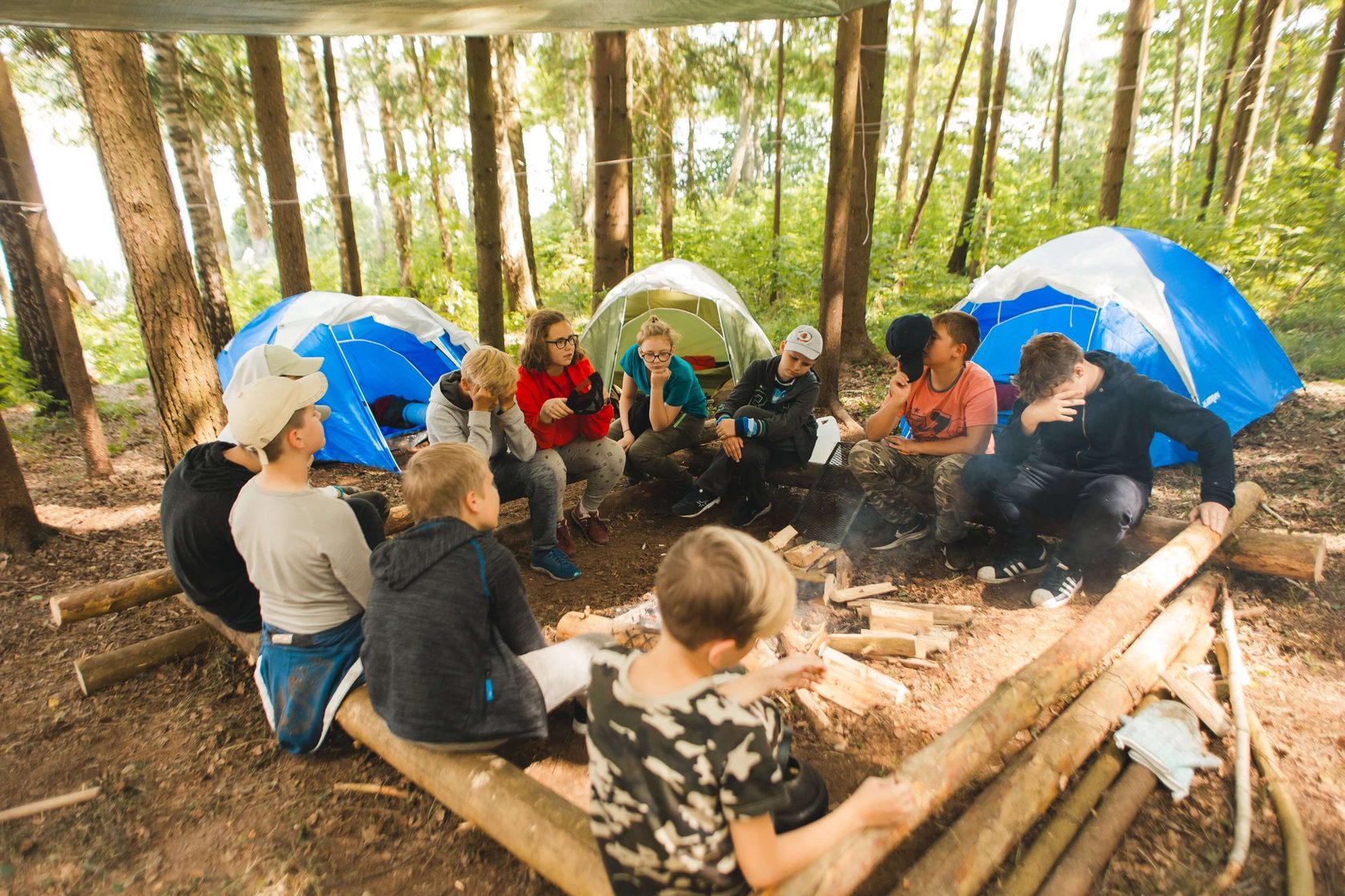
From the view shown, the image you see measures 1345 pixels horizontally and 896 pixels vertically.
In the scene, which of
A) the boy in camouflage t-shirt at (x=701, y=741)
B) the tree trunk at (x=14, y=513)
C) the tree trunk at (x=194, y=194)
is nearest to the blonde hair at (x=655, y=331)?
the boy in camouflage t-shirt at (x=701, y=741)

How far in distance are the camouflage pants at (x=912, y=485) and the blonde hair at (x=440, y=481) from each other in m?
2.72

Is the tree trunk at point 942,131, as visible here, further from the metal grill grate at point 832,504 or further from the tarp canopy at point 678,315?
the metal grill grate at point 832,504

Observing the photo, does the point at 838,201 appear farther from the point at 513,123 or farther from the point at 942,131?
the point at 513,123

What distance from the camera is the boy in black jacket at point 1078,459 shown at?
10.9 ft

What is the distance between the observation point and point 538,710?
7.49 feet

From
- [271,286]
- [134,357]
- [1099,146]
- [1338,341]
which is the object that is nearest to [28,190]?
[134,357]

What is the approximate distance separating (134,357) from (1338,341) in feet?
53.2

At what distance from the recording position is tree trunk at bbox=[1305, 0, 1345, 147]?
29.3 feet

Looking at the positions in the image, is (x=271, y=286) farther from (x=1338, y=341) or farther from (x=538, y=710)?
(x=1338, y=341)

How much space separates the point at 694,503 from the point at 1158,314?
147 inches

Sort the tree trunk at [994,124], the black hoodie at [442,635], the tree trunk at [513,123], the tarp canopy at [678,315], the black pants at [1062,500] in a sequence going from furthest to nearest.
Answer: the tree trunk at [513,123] → the tree trunk at [994,124] → the tarp canopy at [678,315] → the black pants at [1062,500] → the black hoodie at [442,635]

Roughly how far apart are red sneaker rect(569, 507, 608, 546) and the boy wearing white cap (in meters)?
2.06

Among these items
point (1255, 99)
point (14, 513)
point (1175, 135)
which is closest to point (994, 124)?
point (1255, 99)

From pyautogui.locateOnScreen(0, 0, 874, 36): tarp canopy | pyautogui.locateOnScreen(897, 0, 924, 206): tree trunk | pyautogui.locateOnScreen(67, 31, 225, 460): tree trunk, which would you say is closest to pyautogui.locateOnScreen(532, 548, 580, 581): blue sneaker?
pyautogui.locateOnScreen(67, 31, 225, 460): tree trunk
